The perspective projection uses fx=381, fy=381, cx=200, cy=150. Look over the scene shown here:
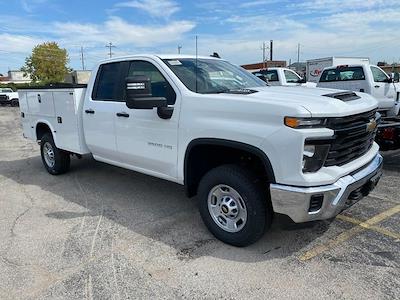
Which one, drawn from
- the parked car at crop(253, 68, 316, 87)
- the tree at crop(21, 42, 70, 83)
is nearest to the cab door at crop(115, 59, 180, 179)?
the parked car at crop(253, 68, 316, 87)

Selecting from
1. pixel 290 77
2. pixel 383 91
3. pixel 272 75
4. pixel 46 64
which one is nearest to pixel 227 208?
pixel 383 91

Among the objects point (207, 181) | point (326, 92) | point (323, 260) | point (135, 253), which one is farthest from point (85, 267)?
point (326, 92)

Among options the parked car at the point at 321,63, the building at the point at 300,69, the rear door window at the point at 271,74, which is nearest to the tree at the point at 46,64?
the building at the point at 300,69

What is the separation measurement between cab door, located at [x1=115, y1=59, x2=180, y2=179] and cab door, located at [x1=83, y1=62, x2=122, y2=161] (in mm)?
166

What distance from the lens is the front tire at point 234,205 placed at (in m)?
3.59

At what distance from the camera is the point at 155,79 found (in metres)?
4.53

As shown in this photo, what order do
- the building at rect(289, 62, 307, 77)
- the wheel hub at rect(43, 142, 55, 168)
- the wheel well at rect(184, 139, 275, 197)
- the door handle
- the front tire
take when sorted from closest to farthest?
the wheel well at rect(184, 139, 275, 197), the front tire, the door handle, the wheel hub at rect(43, 142, 55, 168), the building at rect(289, 62, 307, 77)

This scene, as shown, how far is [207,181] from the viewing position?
155 inches

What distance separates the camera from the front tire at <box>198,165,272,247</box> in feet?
11.8

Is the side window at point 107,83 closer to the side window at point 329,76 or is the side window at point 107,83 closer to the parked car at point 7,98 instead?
the side window at point 329,76

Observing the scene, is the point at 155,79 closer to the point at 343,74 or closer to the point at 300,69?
the point at 343,74

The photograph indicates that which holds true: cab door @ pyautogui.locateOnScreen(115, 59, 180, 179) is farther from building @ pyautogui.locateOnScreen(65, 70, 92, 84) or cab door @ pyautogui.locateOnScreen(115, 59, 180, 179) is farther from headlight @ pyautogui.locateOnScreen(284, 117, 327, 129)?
building @ pyautogui.locateOnScreen(65, 70, 92, 84)

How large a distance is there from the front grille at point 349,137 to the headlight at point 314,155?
0.09m

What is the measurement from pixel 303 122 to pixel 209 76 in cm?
164
